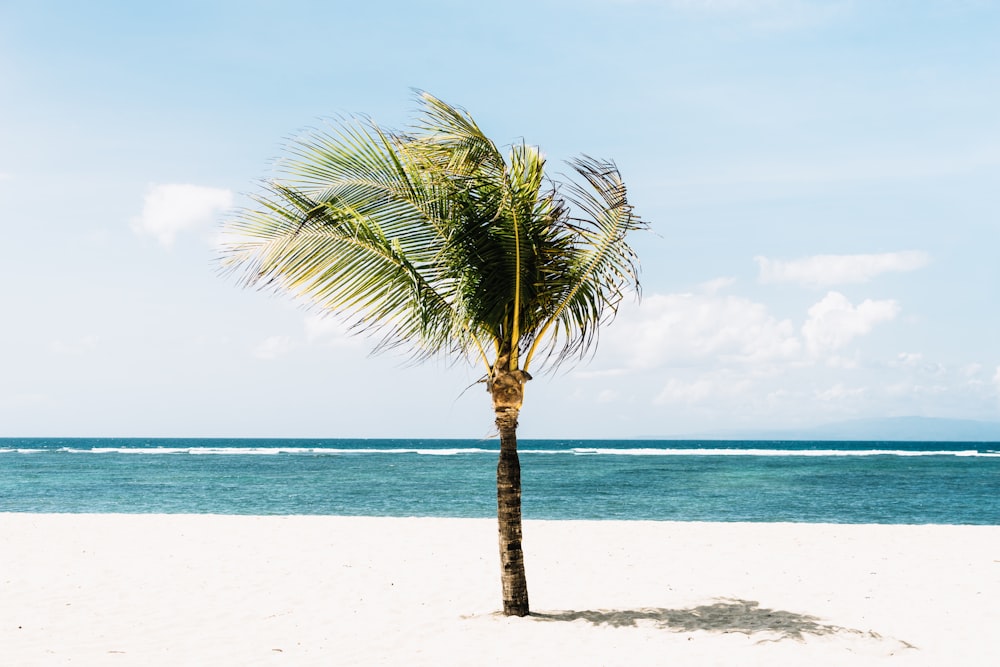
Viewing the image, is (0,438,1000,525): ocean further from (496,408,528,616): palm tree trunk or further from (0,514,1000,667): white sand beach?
(496,408,528,616): palm tree trunk

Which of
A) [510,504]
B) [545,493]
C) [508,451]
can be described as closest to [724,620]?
[510,504]

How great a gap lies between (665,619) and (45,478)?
4083 centimetres

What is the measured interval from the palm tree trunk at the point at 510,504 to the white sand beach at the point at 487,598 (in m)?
0.42

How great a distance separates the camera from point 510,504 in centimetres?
705

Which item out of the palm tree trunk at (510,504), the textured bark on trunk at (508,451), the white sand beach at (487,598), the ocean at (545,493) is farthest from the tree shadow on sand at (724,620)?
the ocean at (545,493)

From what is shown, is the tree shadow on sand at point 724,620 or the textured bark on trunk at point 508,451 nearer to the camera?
the tree shadow on sand at point 724,620

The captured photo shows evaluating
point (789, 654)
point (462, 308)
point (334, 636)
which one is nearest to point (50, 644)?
point (334, 636)

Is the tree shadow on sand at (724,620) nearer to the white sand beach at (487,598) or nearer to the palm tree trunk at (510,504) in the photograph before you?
the white sand beach at (487,598)

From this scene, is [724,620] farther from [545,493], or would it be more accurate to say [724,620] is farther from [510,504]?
[545,493]

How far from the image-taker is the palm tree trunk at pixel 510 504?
7062mm

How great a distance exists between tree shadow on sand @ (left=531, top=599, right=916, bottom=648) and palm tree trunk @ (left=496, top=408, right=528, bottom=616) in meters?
0.50

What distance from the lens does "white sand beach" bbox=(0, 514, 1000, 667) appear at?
633cm

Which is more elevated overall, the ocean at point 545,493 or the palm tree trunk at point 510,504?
the palm tree trunk at point 510,504

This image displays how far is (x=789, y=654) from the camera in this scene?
20.2 ft
